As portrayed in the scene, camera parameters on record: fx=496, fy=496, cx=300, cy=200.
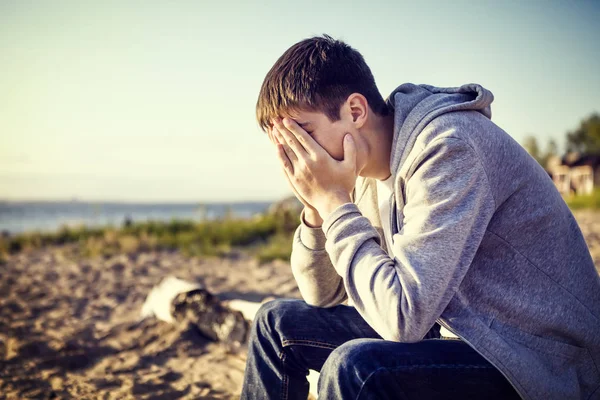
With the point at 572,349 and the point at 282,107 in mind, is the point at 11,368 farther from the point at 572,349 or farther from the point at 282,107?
the point at 572,349

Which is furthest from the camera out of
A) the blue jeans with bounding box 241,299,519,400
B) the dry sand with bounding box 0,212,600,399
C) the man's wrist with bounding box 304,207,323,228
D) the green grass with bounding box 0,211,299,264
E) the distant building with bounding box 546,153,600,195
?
the distant building with bounding box 546,153,600,195

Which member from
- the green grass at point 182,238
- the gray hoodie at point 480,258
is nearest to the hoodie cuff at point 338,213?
the gray hoodie at point 480,258

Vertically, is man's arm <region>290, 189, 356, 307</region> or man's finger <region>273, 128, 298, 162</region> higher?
man's finger <region>273, 128, 298, 162</region>

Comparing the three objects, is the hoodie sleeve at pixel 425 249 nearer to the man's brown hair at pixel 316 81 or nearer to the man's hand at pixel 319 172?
the man's hand at pixel 319 172

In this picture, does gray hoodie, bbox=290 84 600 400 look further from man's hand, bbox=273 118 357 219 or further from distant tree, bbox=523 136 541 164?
distant tree, bbox=523 136 541 164

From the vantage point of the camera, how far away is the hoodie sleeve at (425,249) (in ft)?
4.88

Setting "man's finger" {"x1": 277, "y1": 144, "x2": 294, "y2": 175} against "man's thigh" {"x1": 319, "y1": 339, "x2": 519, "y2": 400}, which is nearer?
"man's thigh" {"x1": 319, "y1": 339, "x2": 519, "y2": 400}

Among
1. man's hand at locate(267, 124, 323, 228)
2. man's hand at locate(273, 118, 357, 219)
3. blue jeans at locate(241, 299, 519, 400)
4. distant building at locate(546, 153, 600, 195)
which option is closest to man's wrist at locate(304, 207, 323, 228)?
man's hand at locate(267, 124, 323, 228)

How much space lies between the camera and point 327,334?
2.05 meters

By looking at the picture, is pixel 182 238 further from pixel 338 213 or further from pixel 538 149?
pixel 538 149

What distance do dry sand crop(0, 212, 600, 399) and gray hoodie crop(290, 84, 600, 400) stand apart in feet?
5.23

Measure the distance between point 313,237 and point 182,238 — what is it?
21.4 feet

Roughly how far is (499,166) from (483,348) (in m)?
0.59

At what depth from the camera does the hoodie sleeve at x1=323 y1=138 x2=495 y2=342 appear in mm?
1486
